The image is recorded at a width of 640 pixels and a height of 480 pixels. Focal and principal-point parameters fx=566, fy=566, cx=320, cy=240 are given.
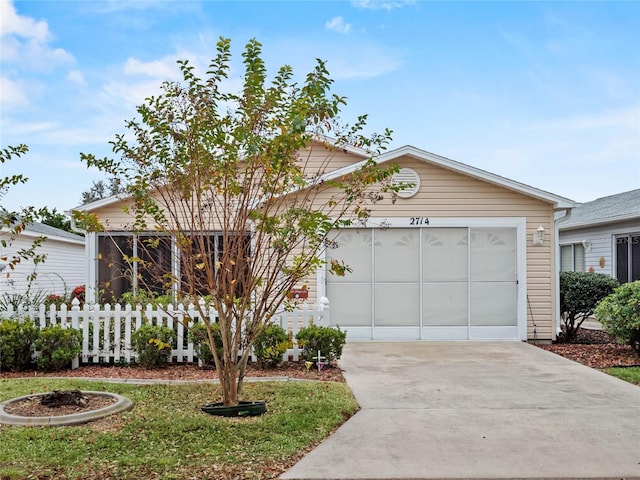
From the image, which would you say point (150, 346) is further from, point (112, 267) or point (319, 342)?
point (112, 267)

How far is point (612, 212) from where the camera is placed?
48.4 feet

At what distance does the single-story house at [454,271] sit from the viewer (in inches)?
424

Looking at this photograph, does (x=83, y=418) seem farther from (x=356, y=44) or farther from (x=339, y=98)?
(x=356, y=44)

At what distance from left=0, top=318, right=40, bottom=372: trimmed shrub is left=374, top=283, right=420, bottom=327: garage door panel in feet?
19.2

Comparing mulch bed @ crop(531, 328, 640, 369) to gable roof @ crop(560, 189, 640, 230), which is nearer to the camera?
mulch bed @ crop(531, 328, 640, 369)

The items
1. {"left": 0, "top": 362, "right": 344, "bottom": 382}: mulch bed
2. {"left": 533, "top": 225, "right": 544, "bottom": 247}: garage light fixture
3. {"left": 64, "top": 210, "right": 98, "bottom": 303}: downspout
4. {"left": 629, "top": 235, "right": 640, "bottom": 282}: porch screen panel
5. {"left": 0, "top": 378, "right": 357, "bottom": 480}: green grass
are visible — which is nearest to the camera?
{"left": 0, "top": 378, "right": 357, "bottom": 480}: green grass

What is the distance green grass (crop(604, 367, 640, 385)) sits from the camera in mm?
7443

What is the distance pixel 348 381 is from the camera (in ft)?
23.7

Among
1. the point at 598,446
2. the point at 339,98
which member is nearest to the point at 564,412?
the point at 598,446

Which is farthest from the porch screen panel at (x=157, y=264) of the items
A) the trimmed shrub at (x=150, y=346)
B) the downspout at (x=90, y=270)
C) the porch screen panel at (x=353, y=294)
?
the porch screen panel at (x=353, y=294)

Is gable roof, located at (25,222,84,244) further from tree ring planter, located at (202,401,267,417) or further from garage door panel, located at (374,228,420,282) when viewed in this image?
tree ring planter, located at (202,401,267,417)

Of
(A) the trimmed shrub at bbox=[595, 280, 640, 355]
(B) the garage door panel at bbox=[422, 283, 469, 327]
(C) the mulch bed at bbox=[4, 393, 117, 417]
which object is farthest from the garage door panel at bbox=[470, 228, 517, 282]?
(C) the mulch bed at bbox=[4, 393, 117, 417]

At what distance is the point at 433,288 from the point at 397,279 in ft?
2.31

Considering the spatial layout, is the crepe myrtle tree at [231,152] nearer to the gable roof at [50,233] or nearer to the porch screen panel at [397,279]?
the porch screen panel at [397,279]
